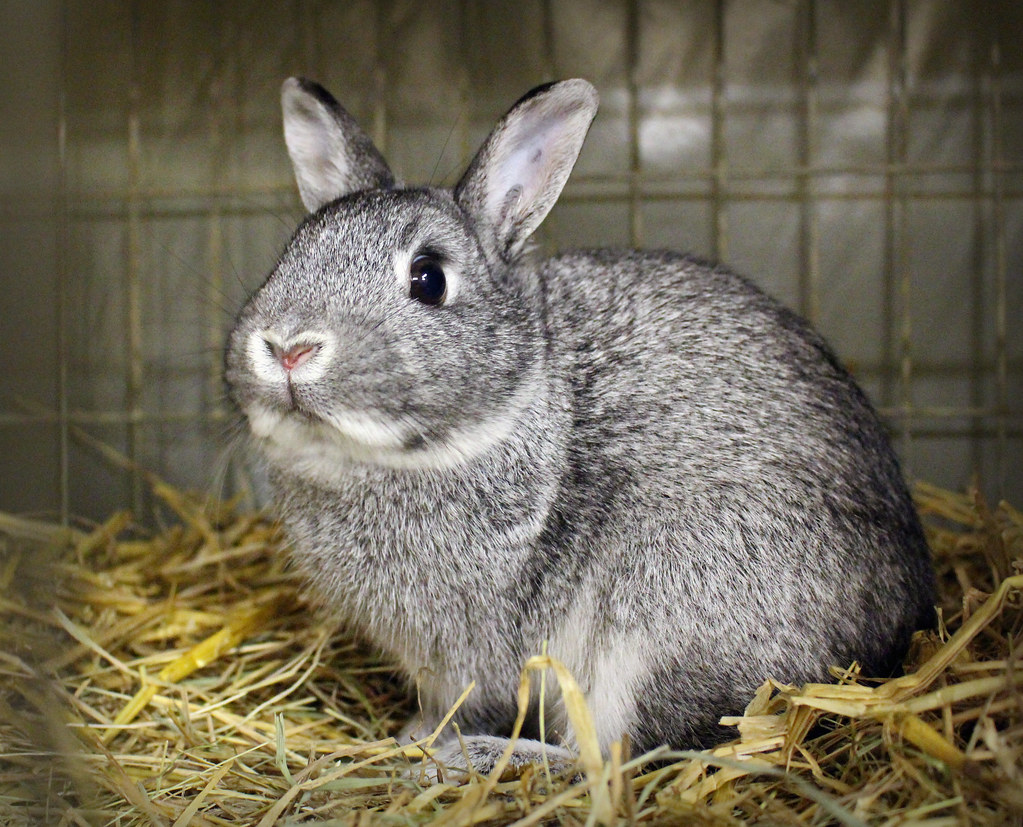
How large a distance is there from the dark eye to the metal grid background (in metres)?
1.38

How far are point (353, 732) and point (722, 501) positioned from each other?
1199 mm

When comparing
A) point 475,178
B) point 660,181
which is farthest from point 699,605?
point 660,181

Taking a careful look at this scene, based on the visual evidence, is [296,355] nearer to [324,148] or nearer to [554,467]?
[554,467]

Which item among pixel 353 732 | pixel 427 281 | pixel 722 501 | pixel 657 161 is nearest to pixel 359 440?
pixel 427 281

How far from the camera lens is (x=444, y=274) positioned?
213 centimetres

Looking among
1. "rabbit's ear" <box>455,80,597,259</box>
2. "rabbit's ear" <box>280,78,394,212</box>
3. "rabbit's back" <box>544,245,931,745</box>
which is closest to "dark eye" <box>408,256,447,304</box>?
"rabbit's ear" <box>455,80,597,259</box>

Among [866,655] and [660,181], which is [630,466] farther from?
[660,181]

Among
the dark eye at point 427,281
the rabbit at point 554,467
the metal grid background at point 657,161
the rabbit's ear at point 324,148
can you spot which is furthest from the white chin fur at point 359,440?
the metal grid background at point 657,161

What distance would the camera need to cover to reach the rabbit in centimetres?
196

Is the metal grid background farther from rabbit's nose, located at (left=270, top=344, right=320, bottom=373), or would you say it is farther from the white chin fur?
rabbit's nose, located at (left=270, top=344, right=320, bottom=373)

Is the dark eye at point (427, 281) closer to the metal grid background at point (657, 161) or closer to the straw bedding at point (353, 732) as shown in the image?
the straw bedding at point (353, 732)

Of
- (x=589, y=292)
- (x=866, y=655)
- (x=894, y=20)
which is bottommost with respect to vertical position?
(x=866, y=655)

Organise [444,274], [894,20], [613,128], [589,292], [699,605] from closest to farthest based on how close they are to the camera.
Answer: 1. [699,605]
2. [444,274]
3. [589,292]
4. [894,20]
5. [613,128]

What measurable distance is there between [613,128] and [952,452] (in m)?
1.87
